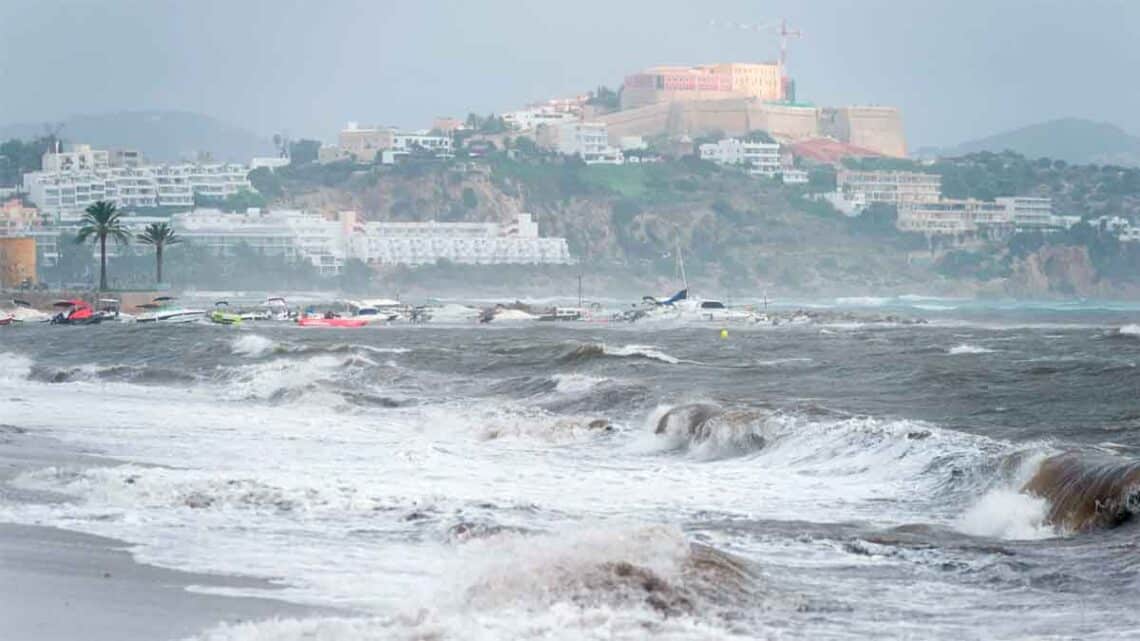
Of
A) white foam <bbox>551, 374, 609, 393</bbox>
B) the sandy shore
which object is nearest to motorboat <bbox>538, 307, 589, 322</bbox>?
white foam <bbox>551, 374, 609, 393</bbox>

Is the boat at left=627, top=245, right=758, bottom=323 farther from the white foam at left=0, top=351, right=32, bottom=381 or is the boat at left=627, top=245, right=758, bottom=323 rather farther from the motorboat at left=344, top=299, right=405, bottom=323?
the white foam at left=0, top=351, right=32, bottom=381

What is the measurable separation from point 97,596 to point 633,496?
8.07 m

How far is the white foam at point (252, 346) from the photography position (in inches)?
2138

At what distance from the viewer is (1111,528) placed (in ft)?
54.2

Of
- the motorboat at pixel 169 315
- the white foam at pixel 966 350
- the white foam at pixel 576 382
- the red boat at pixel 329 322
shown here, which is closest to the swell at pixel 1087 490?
the white foam at pixel 576 382

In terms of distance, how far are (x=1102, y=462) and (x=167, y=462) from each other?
11.3m

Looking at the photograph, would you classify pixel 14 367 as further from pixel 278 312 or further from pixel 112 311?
pixel 278 312

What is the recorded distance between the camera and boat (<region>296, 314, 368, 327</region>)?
90.6m

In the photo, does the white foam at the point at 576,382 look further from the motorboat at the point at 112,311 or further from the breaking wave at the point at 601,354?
the motorboat at the point at 112,311

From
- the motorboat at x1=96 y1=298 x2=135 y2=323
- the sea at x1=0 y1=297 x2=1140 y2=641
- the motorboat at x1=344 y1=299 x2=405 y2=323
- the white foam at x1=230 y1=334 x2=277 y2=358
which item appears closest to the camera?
the sea at x1=0 y1=297 x2=1140 y2=641

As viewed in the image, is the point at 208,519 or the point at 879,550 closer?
the point at 879,550

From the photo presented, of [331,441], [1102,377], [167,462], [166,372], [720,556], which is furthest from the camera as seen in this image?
[166,372]

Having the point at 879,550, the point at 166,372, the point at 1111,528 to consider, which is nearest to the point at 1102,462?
the point at 1111,528

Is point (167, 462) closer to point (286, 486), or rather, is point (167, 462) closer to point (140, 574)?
point (286, 486)
